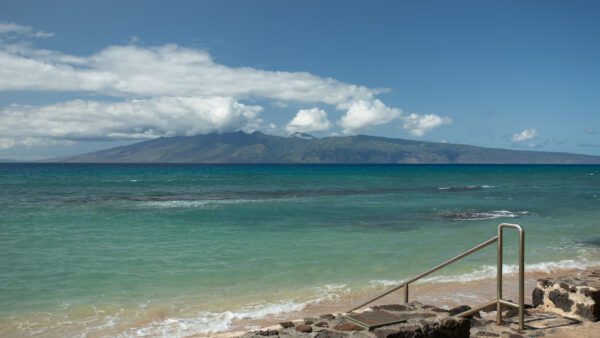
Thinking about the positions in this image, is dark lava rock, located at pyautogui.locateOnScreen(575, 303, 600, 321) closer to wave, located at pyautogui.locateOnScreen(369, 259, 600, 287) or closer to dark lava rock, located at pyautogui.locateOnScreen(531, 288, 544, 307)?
dark lava rock, located at pyautogui.locateOnScreen(531, 288, 544, 307)

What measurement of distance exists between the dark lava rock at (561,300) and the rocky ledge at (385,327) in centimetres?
241

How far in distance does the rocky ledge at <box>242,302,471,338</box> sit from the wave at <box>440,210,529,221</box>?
20942 millimetres

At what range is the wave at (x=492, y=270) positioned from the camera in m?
12.3

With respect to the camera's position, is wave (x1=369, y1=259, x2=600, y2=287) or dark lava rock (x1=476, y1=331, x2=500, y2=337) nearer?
dark lava rock (x1=476, y1=331, x2=500, y2=337)

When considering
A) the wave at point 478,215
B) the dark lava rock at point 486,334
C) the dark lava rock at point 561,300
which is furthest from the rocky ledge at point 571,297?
the wave at point 478,215

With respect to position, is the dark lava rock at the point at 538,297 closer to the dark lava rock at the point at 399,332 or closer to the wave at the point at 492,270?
the dark lava rock at the point at 399,332

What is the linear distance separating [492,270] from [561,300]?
649cm

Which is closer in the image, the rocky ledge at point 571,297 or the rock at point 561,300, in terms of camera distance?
the rocky ledge at point 571,297

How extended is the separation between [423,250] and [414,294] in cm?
566

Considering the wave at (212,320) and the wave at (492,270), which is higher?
the wave at (492,270)

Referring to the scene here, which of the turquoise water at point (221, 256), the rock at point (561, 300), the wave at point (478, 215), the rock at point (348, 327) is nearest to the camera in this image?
the rock at point (348, 327)

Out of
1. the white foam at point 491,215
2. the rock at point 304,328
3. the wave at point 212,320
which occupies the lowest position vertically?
the wave at point 212,320

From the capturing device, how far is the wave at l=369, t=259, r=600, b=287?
12297 millimetres

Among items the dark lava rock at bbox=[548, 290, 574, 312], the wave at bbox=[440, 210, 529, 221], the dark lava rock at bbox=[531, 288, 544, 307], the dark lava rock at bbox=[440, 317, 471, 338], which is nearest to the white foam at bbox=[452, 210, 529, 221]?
the wave at bbox=[440, 210, 529, 221]
